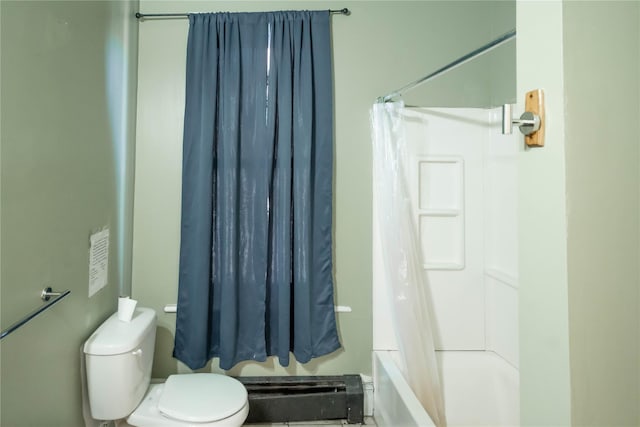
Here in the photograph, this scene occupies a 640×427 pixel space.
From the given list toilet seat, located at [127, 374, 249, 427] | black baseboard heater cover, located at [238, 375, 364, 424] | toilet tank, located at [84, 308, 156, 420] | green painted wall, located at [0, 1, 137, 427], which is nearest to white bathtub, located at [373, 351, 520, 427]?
black baseboard heater cover, located at [238, 375, 364, 424]

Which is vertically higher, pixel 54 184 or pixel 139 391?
pixel 54 184

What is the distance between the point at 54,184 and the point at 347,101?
1.46 m

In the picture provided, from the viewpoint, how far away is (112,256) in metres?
1.78

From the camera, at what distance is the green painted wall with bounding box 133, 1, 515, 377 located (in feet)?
6.69

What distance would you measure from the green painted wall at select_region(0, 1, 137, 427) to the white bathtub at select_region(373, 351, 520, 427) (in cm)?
137

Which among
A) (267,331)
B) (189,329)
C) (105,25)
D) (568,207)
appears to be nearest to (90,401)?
(189,329)

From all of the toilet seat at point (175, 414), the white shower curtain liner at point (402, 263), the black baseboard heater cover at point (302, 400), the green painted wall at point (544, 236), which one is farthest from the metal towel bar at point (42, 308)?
the white shower curtain liner at point (402, 263)

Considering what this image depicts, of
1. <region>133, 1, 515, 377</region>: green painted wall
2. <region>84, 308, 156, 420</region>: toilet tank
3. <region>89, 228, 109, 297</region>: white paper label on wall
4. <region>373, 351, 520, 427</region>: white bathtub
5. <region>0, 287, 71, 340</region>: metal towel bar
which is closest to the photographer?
<region>0, 287, 71, 340</region>: metal towel bar

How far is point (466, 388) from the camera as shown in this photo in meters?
1.97

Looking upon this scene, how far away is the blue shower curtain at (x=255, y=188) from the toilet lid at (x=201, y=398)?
209mm

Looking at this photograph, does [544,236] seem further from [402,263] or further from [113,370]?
[113,370]

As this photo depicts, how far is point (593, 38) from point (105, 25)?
1.86m

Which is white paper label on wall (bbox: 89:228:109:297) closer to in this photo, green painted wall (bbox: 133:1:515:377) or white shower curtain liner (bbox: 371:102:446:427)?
green painted wall (bbox: 133:1:515:377)

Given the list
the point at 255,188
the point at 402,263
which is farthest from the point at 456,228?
the point at 255,188
